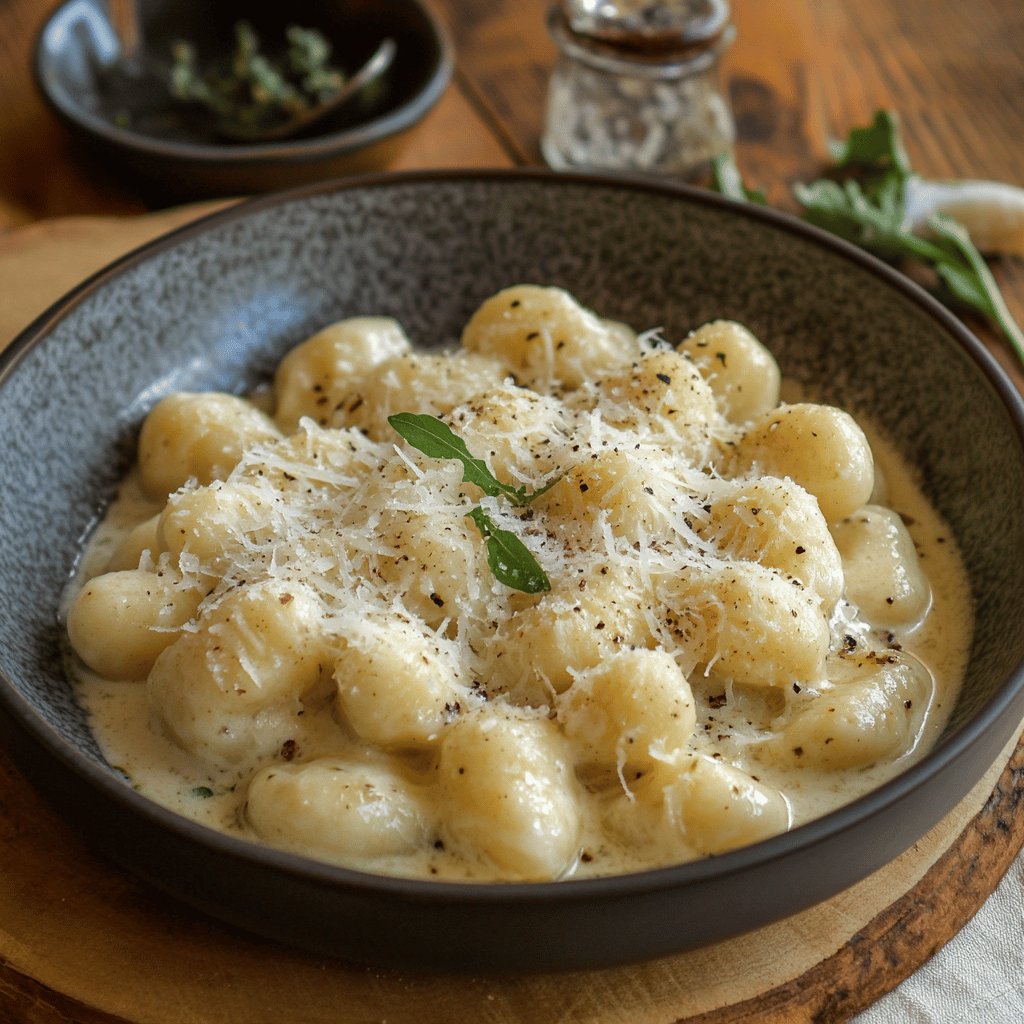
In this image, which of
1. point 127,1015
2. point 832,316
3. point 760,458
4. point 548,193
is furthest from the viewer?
point 548,193

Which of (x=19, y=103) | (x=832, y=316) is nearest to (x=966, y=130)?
(x=832, y=316)

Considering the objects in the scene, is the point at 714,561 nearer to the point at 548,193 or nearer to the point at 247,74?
the point at 548,193

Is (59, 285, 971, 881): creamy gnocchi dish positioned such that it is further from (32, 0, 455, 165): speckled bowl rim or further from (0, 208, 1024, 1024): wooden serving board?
(32, 0, 455, 165): speckled bowl rim

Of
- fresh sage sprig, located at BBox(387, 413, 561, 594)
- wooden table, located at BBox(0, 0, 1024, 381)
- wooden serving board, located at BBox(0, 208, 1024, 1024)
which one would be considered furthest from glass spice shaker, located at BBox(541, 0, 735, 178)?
wooden serving board, located at BBox(0, 208, 1024, 1024)

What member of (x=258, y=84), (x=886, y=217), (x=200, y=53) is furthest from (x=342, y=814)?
(x=200, y=53)

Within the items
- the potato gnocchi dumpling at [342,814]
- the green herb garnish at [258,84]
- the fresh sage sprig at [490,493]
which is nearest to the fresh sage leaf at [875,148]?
the green herb garnish at [258,84]

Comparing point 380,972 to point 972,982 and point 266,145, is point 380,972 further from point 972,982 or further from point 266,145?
point 266,145
